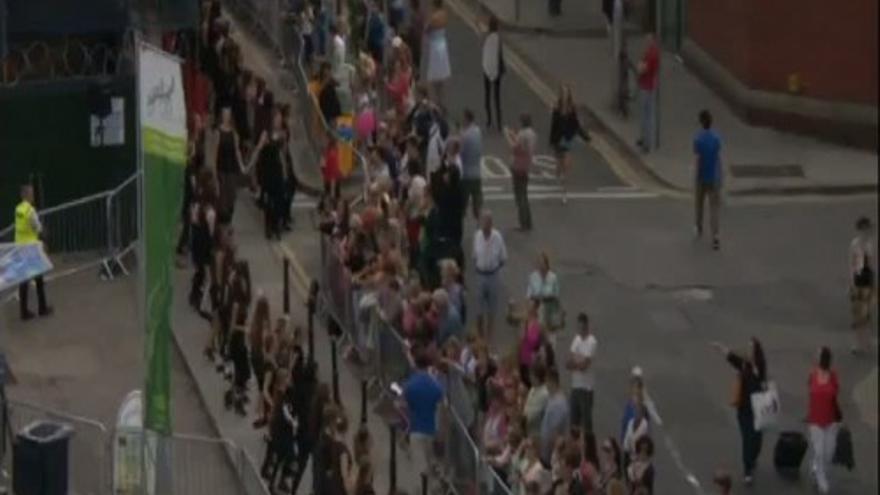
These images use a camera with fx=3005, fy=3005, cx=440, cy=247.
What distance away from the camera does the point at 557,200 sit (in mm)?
35938

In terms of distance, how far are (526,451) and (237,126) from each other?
12148 mm

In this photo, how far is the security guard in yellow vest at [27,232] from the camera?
31.0m

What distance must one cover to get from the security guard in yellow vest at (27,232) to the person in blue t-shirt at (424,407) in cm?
593

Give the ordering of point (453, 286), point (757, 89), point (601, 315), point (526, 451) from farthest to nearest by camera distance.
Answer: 1. point (757, 89)
2. point (601, 315)
3. point (453, 286)
4. point (526, 451)

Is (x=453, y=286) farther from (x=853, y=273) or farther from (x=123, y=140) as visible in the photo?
(x=123, y=140)

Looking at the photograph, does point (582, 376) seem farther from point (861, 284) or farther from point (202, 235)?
point (202, 235)

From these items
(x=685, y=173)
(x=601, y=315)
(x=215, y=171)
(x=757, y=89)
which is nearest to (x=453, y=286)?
(x=601, y=315)

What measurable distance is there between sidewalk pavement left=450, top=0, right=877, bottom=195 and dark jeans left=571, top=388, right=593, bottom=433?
619cm

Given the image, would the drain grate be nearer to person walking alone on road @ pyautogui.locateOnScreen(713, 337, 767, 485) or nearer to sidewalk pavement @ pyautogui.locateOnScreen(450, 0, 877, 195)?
sidewalk pavement @ pyautogui.locateOnScreen(450, 0, 877, 195)

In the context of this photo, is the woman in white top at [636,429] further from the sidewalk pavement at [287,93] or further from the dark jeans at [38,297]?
the sidewalk pavement at [287,93]

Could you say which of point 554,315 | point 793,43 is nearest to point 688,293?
point 554,315

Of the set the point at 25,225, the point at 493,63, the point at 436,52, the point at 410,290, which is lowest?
the point at 410,290

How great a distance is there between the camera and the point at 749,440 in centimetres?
2591

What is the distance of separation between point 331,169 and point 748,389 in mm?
8966
